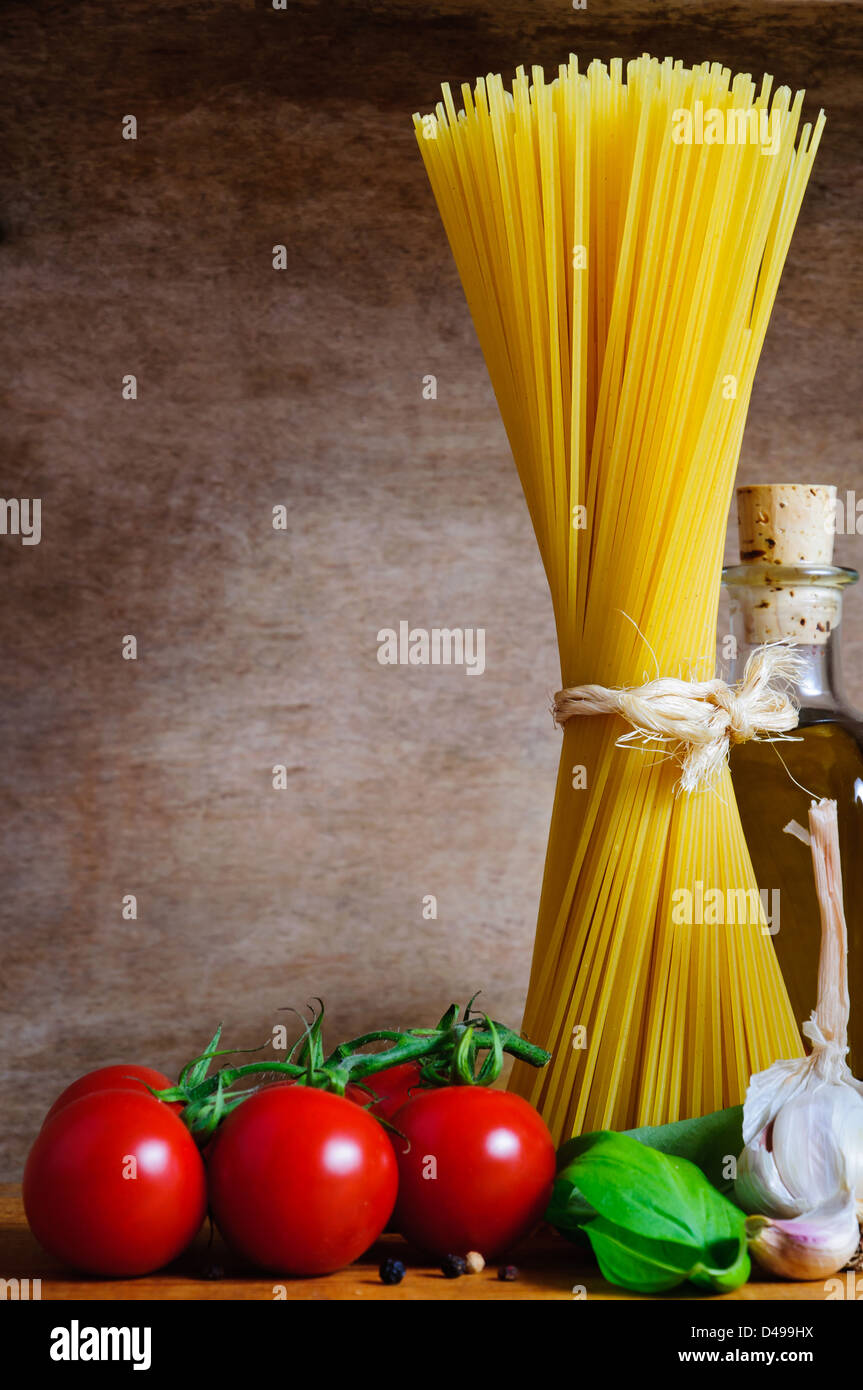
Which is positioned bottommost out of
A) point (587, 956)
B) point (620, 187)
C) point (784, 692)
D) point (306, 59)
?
point (587, 956)

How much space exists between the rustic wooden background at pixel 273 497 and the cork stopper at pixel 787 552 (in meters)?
0.43

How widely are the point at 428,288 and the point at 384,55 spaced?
0.20 metres

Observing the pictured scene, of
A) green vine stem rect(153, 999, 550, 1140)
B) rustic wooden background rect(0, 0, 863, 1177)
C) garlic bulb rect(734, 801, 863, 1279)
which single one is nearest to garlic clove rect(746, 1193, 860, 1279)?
garlic bulb rect(734, 801, 863, 1279)

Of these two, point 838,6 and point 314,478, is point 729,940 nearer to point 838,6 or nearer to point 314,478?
point 314,478

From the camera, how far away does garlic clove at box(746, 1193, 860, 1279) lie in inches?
18.7

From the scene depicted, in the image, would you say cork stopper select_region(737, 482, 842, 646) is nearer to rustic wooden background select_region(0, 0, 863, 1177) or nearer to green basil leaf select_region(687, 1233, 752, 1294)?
green basil leaf select_region(687, 1233, 752, 1294)

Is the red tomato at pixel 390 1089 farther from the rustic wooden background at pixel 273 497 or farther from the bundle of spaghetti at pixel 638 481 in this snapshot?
the rustic wooden background at pixel 273 497

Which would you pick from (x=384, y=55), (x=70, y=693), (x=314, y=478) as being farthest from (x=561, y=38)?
(x=70, y=693)

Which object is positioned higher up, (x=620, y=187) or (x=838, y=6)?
(x=838, y=6)

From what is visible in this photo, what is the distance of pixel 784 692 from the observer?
24.0 inches

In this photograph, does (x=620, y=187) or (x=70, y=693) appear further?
(x=70, y=693)

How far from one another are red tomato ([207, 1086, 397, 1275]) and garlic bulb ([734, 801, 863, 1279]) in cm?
15

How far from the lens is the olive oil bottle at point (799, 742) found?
62cm

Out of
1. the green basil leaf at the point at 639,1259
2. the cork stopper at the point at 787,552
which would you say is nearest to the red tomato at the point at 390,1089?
the green basil leaf at the point at 639,1259
